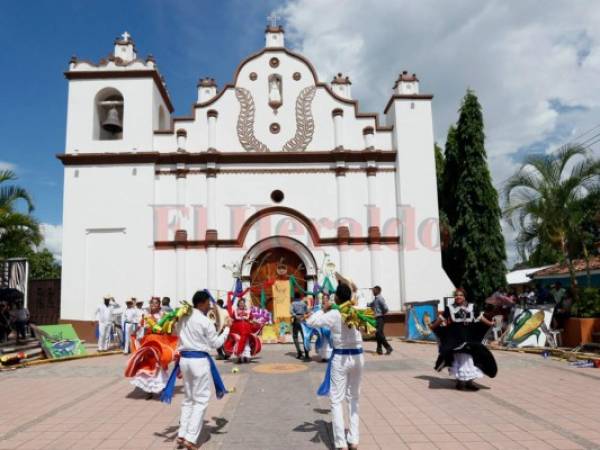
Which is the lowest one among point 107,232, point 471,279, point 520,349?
point 520,349

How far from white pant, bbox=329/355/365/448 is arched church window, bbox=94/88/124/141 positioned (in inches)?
600

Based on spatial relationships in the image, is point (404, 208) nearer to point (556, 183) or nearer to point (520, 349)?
point (556, 183)

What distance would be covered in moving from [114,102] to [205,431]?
1543 centimetres

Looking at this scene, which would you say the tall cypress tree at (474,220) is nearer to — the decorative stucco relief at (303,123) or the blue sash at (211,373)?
the decorative stucco relief at (303,123)

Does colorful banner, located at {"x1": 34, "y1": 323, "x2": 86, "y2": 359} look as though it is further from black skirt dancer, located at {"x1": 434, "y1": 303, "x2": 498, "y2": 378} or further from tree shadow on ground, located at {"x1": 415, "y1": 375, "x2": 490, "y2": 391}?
black skirt dancer, located at {"x1": 434, "y1": 303, "x2": 498, "y2": 378}

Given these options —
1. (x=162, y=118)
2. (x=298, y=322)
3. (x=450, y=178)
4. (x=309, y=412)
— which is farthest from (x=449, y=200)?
(x=309, y=412)

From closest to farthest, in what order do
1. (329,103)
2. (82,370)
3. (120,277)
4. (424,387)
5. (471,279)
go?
(424,387) → (82,370) → (120,277) → (329,103) → (471,279)

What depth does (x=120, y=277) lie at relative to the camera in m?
16.3

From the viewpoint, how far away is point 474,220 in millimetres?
19953

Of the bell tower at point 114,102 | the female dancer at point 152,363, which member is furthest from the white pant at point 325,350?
the bell tower at point 114,102

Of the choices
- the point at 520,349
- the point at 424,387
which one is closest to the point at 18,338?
the point at 424,387

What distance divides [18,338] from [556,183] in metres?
18.1

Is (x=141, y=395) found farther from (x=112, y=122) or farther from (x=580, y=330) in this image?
(x=112, y=122)

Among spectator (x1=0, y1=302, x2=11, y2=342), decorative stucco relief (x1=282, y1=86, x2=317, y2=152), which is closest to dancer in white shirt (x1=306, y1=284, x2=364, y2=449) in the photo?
decorative stucco relief (x1=282, y1=86, x2=317, y2=152)
